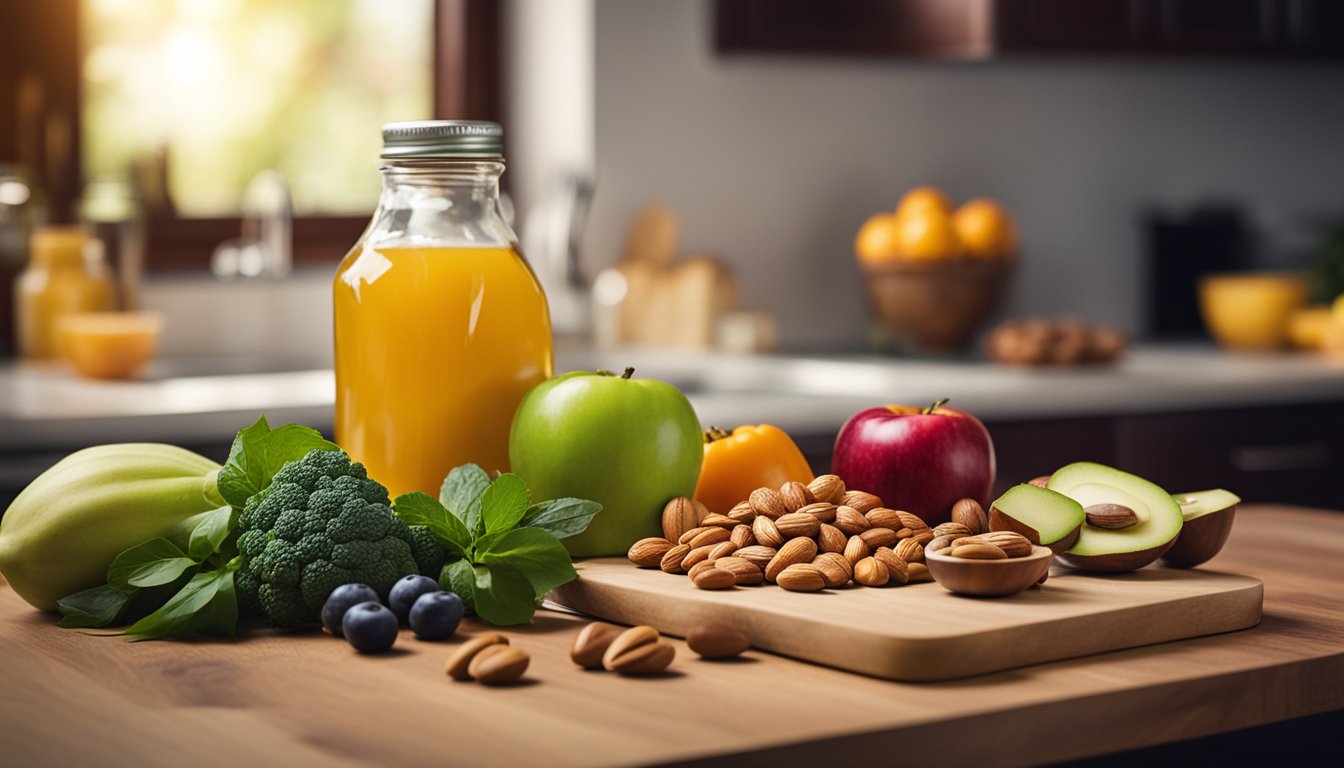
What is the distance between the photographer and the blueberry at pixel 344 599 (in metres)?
1.09

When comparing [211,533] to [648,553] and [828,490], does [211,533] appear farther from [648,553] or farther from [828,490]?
[828,490]

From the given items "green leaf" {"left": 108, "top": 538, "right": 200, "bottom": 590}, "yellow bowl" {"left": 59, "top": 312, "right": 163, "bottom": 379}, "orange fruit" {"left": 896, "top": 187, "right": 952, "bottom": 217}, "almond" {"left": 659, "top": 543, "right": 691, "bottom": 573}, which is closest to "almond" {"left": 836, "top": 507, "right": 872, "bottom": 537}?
"almond" {"left": 659, "top": 543, "right": 691, "bottom": 573}

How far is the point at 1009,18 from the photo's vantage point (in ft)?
11.8

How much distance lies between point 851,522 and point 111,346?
2079 mm

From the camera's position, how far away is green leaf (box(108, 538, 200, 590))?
3.72ft

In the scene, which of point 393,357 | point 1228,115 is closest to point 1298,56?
point 1228,115

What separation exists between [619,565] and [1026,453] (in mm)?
1828

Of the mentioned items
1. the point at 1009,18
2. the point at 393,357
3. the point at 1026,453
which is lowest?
the point at 1026,453

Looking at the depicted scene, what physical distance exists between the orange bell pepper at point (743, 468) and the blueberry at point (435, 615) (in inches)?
13.0

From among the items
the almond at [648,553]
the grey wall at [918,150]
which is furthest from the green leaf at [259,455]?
the grey wall at [918,150]

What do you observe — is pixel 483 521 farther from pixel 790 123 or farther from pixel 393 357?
pixel 790 123

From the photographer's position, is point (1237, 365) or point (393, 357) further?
point (1237, 365)

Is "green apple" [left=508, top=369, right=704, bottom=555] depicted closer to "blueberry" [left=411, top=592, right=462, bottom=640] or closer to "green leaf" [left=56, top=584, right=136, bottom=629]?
"blueberry" [left=411, top=592, right=462, bottom=640]

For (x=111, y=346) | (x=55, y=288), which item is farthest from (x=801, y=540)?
(x=55, y=288)
